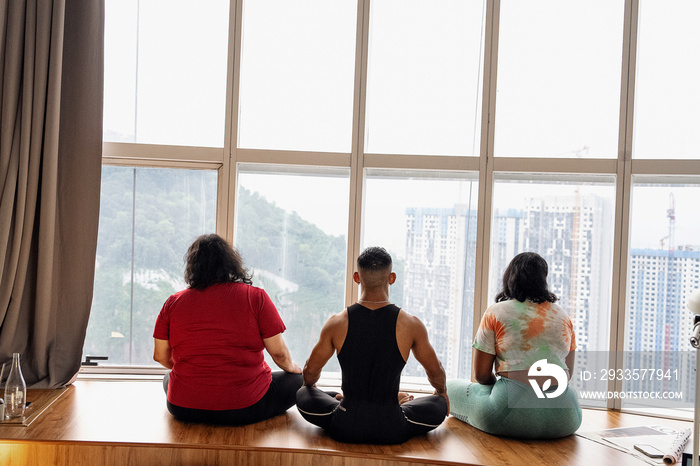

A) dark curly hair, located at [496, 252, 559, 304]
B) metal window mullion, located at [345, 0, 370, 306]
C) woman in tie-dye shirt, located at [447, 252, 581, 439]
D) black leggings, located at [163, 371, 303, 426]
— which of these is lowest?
black leggings, located at [163, 371, 303, 426]

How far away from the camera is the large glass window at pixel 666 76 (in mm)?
3270

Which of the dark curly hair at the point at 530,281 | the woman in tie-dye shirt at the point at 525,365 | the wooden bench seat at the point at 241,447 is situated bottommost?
the wooden bench seat at the point at 241,447

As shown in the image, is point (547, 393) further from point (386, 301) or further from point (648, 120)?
point (648, 120)

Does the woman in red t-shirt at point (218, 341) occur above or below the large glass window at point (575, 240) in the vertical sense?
below

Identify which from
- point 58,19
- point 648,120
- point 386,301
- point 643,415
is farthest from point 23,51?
point 643,415

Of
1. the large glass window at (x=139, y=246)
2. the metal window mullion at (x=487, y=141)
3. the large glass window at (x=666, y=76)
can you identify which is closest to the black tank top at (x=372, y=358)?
the metal window mullion at (x=487, y=141)

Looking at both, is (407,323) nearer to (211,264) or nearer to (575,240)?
(211,264)

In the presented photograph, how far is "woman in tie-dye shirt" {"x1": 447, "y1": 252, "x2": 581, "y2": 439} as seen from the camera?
8.46 ft

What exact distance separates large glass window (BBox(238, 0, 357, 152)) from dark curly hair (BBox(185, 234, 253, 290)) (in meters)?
0.95

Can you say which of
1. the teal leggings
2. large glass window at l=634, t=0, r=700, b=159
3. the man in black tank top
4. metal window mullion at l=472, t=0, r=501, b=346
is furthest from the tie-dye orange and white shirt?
large glass window at l=634, t=0, r=700, b=159

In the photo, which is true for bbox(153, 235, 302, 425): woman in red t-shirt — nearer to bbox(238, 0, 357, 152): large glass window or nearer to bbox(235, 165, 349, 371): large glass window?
bbox(235, 165, 349, 371): large glass window

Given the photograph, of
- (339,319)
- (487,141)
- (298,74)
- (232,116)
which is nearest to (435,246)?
(487,141)

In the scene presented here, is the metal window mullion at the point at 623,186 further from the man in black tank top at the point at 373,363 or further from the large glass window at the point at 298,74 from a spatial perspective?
the large glass window at the point at 298,74

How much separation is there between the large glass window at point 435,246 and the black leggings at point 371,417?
0.82 metres
